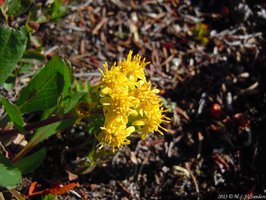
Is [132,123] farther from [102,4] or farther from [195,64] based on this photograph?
[102,4]

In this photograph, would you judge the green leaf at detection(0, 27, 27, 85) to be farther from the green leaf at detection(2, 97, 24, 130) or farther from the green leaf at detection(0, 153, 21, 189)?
the green leaf at detection(0, 153, 21, 189)

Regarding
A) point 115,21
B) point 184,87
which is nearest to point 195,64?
point 184,87

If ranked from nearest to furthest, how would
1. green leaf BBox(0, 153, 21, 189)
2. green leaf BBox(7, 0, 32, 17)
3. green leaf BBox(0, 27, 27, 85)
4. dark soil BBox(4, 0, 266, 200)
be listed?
green leaf BBox(0, 153, 21, 189) < green leaf BBox(0, 27, 27, 85) < green leaf BBox(7, 0, 32, 17) < dark soil BBox(4, 0, 266, 200)

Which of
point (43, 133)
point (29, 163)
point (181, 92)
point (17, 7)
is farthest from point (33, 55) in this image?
point (181, 92)

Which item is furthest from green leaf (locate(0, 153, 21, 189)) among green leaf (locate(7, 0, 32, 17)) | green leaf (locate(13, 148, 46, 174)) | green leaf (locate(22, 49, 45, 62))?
green leaf (locate(7, 0, 32, 17))

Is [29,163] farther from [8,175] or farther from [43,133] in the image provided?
[8,175]

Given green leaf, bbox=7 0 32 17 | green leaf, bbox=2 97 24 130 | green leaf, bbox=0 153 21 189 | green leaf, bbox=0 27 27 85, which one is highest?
green leaf, bbox=7 0 32 17
